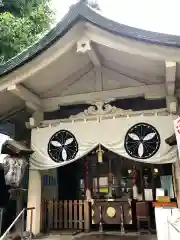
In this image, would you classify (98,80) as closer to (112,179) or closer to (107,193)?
(112,179)

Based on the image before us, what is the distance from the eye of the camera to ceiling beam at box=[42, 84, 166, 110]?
22.7ft

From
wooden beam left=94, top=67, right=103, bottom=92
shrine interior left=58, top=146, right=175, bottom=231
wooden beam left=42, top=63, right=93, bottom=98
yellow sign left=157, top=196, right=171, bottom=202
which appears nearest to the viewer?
yellow sign left=157, top=196, right=171, bottom=202

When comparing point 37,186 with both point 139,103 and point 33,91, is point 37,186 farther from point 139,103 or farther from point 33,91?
point 139,103

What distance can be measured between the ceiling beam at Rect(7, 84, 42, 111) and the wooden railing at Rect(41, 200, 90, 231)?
9.72 feet

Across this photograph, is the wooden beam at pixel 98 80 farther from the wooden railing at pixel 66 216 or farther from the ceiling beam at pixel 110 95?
the wooden railing at pixel 66 216

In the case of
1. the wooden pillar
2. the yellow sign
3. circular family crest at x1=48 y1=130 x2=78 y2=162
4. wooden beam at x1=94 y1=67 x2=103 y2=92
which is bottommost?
the wooden pillar

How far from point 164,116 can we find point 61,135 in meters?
2.90

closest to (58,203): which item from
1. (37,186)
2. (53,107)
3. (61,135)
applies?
(37,186)

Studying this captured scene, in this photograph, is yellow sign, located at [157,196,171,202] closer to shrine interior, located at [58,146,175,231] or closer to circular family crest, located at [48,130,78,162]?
circular family crest, located at [48,130,78,162]

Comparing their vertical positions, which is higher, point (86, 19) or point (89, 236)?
point (86, 19)

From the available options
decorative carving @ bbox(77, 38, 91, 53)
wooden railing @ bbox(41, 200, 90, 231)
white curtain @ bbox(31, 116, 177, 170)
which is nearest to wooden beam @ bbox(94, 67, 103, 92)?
white curtain @ bbox(31, 116, 177, 170)

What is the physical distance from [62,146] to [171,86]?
333 cm

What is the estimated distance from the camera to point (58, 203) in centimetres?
784

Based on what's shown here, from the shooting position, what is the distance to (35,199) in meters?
7.12
